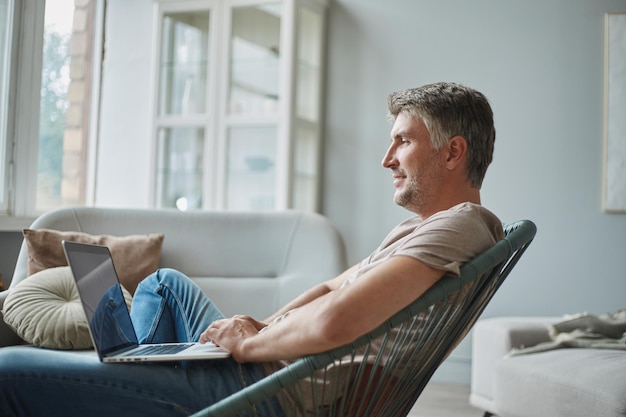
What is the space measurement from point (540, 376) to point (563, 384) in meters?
0.15

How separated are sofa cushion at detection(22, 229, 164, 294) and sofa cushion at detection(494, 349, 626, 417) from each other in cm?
143

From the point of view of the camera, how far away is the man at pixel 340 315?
4.03 feet

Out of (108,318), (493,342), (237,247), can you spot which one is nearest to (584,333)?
(493,342)

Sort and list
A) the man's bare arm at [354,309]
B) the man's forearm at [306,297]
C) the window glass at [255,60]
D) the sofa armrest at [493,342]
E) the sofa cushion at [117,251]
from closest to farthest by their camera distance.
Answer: the man's bare arm at [354,309] → the man's forearm at [306,297] → the sofa cushion at [117,251] → the sofa armrest at [493,342] → the window glass at [255,60]

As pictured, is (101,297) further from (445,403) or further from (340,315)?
(445,403)

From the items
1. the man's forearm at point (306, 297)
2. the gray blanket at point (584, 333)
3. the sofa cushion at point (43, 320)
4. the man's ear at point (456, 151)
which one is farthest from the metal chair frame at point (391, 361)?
the gray blanket at point (584, 333)

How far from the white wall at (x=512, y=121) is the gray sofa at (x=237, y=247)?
180cm

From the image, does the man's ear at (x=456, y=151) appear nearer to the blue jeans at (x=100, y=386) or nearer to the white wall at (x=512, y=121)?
the blue jeans at (x=100, y=386)

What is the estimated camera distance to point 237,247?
2.67 meters

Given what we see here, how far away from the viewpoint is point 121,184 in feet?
16.0

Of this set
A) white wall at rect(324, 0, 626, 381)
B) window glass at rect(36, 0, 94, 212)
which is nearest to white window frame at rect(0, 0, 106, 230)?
window glass at rect(36, 0, 94, 212)

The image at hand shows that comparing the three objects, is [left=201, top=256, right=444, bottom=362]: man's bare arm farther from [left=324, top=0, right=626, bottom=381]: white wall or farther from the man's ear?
[left=324, top=0, right=626, bottom=381]: white wall

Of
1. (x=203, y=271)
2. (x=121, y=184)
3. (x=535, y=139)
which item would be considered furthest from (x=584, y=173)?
(x=121, y=184)

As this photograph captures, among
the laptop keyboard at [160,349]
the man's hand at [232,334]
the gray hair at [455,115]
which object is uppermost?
the gray hair at [455,115]
